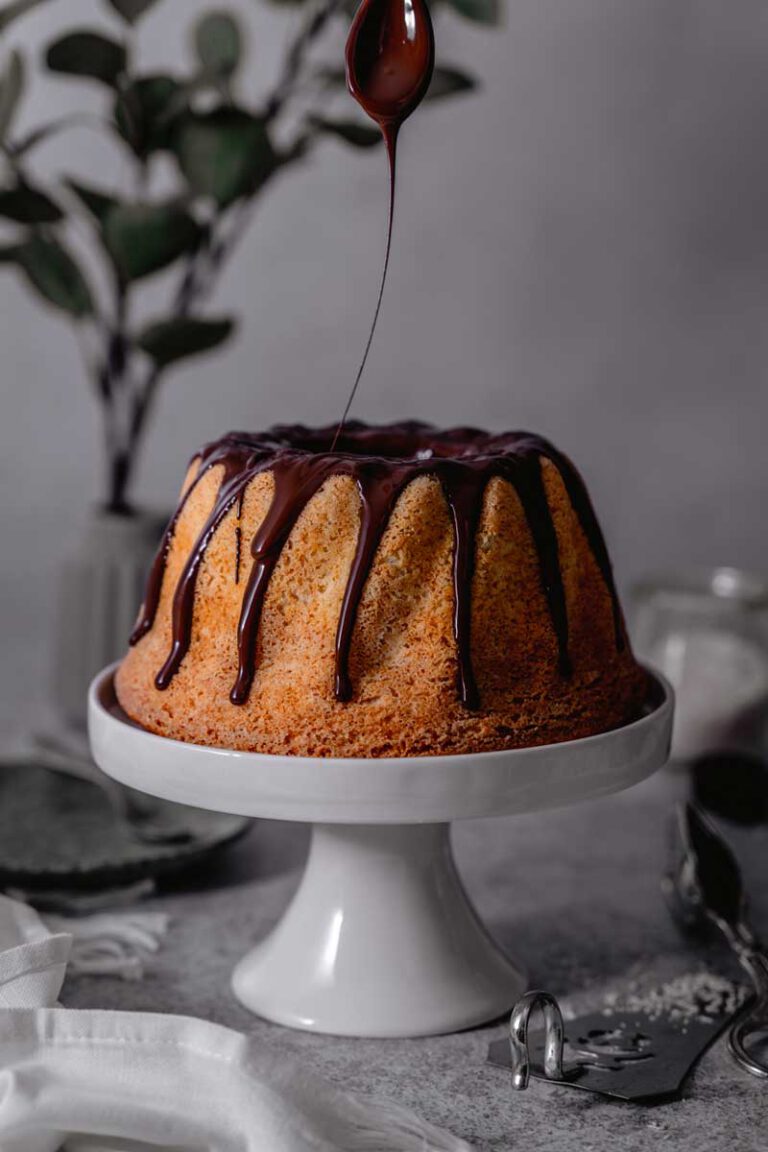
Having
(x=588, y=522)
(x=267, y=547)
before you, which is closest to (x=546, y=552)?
(x=588, y=522)

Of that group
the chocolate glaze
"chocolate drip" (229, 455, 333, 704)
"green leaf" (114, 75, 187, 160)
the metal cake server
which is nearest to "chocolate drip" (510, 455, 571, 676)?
the chocolate glaze

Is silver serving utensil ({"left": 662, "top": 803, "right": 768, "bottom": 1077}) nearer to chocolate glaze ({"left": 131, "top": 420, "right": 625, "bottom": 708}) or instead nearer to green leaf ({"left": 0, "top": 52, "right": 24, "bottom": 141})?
chocolate glaze ({"left": 131, "top": 420, "right": 625, "bottom": 708})

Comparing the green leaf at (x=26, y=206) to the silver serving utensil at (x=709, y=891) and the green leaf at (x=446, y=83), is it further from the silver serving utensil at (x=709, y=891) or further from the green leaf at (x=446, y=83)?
the silver serving utensil at (x=709, y=891)

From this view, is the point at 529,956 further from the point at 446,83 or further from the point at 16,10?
the point at 16,10

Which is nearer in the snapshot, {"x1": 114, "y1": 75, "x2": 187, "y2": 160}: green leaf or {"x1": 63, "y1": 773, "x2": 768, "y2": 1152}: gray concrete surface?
{"x1": 63, "y1": 773, "x2": 768, "y2": 1152}: gray concrete surface

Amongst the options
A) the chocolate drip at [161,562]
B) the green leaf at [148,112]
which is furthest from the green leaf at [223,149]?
the chocolate drip at [161,562]

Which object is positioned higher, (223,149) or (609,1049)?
(223,149)

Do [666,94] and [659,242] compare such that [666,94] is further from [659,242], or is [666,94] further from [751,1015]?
[751,1015]

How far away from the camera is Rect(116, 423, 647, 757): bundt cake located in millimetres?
1012

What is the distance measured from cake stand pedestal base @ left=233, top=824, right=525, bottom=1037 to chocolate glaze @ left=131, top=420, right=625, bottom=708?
189 millimetres

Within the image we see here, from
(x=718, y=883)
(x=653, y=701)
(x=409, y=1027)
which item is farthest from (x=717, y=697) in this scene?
(x=409, y=1027)

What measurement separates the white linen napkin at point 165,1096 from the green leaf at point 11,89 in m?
1.06

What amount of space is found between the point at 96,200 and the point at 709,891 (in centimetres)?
98

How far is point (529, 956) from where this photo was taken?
1.27 m
